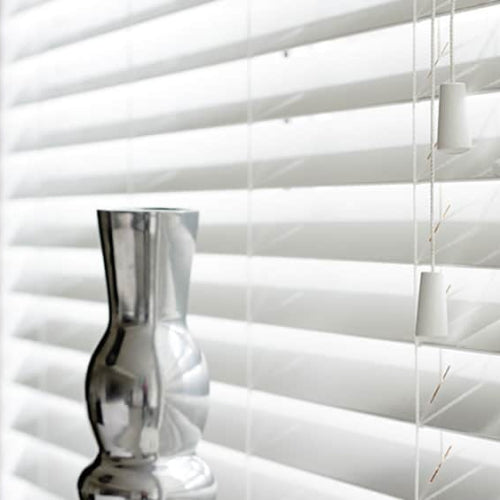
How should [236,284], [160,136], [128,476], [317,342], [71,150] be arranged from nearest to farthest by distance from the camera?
[128,476] < [317,342] < [236,284] < [160,136] < [71,150]

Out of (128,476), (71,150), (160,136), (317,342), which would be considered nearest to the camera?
(128,476)

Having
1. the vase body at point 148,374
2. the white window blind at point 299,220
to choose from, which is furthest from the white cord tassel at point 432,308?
the vase body at point 148,374

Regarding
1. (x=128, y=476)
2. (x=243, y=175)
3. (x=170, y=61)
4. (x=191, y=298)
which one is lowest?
(x=128, y=476)

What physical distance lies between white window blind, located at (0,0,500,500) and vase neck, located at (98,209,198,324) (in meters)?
0.17

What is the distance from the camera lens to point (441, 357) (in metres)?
0.95

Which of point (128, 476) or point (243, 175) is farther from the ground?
point (243, 175)

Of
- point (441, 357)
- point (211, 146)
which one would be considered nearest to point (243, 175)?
point (211, 146)

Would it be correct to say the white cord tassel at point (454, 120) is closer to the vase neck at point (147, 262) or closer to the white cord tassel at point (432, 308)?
the white cord tassel at point (432, 308)

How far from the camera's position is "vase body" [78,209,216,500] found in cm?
92

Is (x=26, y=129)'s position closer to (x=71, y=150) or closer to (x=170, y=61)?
(x=71, y=150)

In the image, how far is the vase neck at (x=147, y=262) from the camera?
95 cm

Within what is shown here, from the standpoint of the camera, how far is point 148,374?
3.03 feet

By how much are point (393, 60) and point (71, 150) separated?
0.69 metres

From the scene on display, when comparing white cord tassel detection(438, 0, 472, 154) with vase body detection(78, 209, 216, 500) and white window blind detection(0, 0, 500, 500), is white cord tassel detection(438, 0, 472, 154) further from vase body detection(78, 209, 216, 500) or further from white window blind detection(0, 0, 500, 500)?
vase body detection(78, 209, 216, 500)
